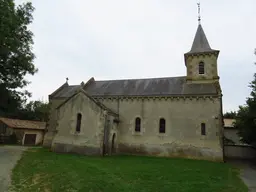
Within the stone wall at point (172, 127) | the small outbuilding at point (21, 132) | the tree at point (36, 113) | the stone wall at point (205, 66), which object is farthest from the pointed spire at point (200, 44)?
the tree at point (36, 113)

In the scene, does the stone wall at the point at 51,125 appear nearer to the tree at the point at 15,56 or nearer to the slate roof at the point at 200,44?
the tree at the point at 15,56

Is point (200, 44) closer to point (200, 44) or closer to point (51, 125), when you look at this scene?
point (200, 44)

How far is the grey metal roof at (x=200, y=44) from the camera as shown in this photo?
74.6 feet

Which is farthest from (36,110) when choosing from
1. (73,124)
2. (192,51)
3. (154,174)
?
(154,174)

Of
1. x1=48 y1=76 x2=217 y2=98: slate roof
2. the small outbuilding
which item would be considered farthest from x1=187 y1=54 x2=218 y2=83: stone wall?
the small outbuilding

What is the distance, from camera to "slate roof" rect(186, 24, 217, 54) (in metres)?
22.8

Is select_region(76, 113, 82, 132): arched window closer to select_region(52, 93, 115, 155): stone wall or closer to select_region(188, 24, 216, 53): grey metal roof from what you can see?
select_region(52, 93, 115, 155): stone wall

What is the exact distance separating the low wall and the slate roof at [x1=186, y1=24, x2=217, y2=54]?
602 inches

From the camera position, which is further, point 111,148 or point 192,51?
point 192,51

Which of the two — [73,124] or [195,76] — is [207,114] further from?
[73,124]

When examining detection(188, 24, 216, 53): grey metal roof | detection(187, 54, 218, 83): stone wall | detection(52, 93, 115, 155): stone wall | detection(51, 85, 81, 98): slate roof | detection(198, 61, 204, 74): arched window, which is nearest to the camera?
detection(52, 93, 115, 155): stone wall

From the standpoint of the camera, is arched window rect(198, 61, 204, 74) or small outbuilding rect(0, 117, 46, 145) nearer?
arched window rect(198, 61, 204, 74)

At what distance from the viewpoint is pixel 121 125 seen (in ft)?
69.4

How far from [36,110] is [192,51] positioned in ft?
146
